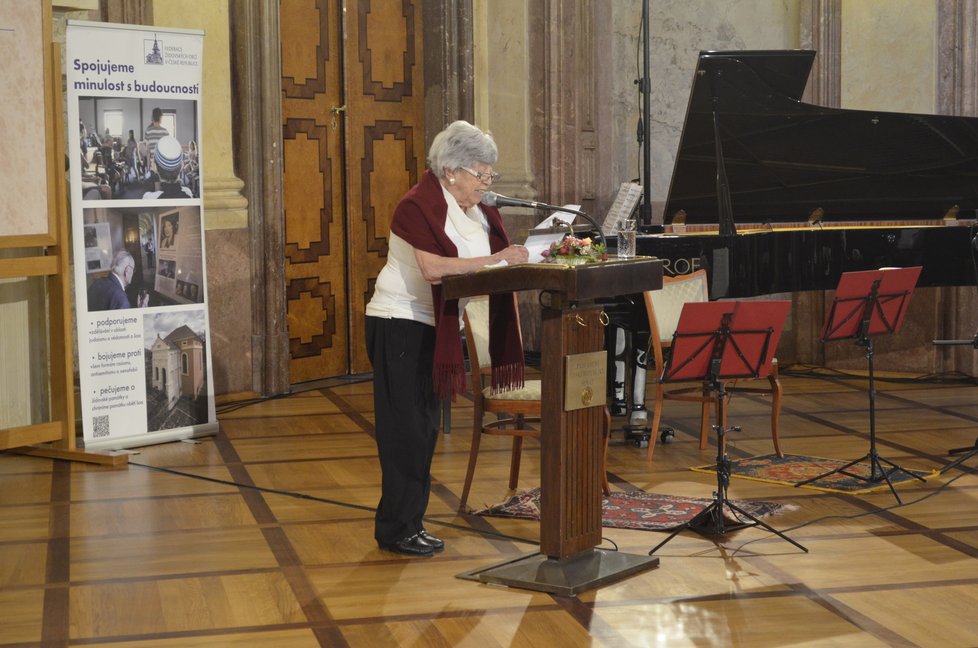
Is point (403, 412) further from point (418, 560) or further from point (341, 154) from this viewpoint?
point (341, 154)

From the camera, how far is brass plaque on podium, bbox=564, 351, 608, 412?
12.6 feet

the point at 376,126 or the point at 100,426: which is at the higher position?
the point at 376,126

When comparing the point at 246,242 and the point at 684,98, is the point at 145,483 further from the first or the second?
the point at 684,98

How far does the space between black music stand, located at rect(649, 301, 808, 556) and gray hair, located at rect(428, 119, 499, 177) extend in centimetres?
104

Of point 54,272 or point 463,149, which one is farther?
point 54,272

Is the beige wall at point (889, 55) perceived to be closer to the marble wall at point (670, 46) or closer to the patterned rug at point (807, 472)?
the marble wall at point (670, 46)

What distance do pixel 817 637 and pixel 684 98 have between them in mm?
5957

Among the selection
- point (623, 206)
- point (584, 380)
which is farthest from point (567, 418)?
point (623, 206)

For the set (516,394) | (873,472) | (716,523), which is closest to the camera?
(716,523)

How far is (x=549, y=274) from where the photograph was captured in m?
3.75

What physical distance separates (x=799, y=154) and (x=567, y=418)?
379 centimetres

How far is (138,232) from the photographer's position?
6137mm

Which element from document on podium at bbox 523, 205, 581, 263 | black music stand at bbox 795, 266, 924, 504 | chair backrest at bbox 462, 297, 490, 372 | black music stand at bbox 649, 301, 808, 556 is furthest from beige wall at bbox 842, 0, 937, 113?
chair backrest at bbox 462, 297, 490, 372

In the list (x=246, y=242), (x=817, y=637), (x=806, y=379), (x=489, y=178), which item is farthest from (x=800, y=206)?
(x=817, y=637)
